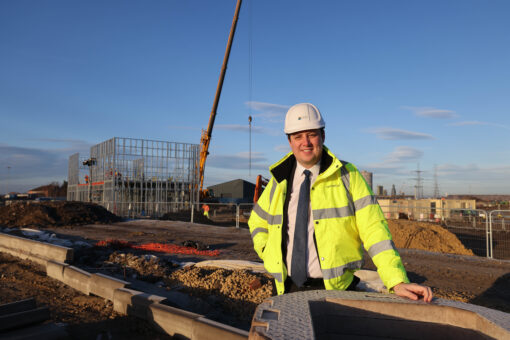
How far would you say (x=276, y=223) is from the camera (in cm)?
251

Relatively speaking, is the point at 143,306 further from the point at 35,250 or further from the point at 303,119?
the point at 35,250

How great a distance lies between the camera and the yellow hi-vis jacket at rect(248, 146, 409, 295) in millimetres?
2182

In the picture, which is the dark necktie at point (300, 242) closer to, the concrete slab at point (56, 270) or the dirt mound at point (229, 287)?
the dirt mound at point (229, 287)

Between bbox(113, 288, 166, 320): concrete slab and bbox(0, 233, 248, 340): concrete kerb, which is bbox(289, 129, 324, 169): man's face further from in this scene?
bbox(113, 288, 166, 320): concrete slab

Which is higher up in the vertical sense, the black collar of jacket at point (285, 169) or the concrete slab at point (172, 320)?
the black collar of jacket at point (285, 169)

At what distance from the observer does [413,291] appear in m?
1.97

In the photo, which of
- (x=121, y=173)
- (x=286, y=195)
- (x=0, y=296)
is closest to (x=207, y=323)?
(x=286, y=195)

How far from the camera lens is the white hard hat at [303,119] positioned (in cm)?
241

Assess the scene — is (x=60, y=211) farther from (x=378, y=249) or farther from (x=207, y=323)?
(x=378, y=249)

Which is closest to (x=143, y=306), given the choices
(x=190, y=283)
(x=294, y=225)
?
(x=190, y=283)

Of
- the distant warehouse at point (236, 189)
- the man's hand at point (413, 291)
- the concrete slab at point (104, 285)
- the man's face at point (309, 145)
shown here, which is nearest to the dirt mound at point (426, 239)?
the concrete slab at point (104, 285)

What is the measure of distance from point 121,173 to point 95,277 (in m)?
22.5

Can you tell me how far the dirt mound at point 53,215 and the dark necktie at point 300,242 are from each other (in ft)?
70.7

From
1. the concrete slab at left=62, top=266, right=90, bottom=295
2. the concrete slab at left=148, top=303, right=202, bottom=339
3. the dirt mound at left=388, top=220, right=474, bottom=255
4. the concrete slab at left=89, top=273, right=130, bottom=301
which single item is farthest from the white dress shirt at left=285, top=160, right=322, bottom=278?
the dirt mound at left=388, top=220, right=474, bottom=255
